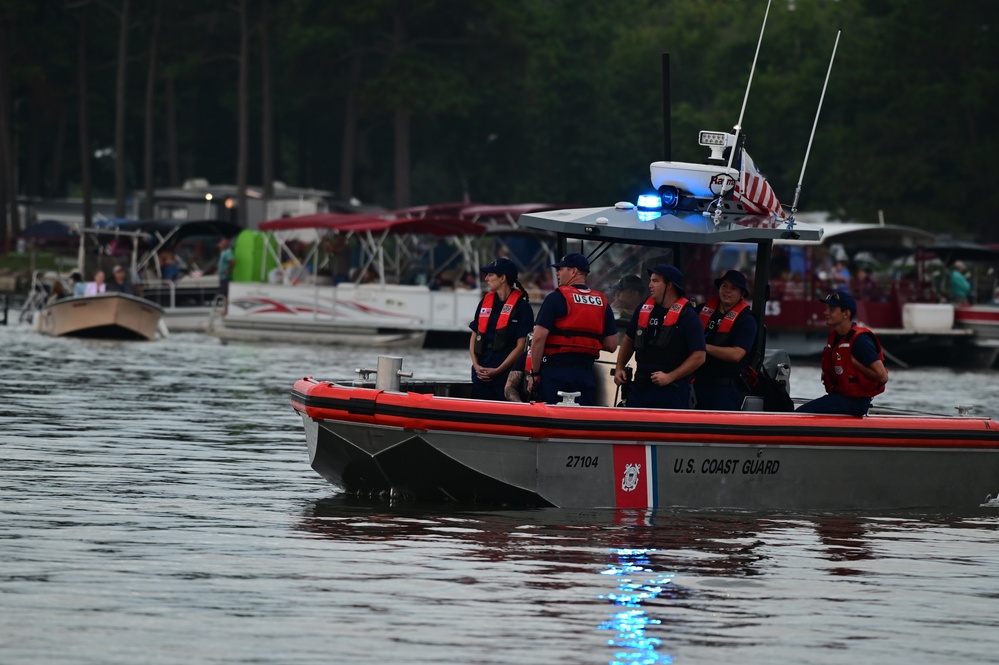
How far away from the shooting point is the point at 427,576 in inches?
357

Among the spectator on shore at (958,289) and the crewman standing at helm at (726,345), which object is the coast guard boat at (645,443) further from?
the spectator on shore at (958,289)

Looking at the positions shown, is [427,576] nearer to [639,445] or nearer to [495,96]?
[639,445]

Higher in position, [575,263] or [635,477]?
[575,263]

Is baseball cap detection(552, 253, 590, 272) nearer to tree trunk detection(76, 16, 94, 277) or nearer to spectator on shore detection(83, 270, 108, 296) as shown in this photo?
spectator on shore detection(83, 270, 108, 296)

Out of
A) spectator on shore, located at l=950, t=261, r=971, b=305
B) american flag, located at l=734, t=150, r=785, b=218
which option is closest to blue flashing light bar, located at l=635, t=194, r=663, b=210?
american flag, located at l=734, t=150, r=785, b=218

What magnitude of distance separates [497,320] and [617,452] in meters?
1.43

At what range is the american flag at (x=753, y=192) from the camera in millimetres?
12117

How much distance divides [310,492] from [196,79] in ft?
205

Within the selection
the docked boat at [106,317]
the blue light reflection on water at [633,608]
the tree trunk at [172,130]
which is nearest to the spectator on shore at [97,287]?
the docked boat at [106,317]

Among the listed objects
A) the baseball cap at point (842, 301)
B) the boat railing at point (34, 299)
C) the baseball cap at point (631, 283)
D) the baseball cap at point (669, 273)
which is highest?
the baseball cap at point (669, 273)

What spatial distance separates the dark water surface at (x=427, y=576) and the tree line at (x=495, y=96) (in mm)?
45831

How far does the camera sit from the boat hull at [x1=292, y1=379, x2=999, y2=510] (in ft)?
35.9

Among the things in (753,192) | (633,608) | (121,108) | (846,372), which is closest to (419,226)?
(753,192)

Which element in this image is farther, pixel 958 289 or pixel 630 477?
pixel 958 289
